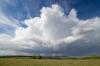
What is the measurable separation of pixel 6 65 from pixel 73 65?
37.4 feet

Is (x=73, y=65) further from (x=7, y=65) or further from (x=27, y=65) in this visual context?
(x=7, y=65)

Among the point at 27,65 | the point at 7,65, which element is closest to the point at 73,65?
the point at 27,65

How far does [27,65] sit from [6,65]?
360 centimetres

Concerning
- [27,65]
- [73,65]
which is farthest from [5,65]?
[73,65]

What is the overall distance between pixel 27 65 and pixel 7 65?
3.45 meters

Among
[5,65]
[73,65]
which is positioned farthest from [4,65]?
[73,65]

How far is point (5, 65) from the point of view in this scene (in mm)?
28125

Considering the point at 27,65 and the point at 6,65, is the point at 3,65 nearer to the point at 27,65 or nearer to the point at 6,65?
the point at 6,65

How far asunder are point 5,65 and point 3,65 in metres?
0.45

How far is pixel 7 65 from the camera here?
92.7ft

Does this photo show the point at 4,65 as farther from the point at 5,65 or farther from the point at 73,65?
the point at 73,65

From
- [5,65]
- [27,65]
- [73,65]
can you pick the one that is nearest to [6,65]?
[5,65]

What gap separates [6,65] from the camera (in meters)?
28.2

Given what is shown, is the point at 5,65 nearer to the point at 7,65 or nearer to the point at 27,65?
the point at 7,65
